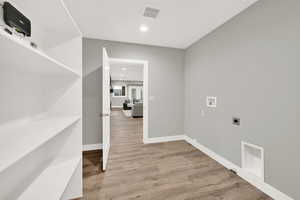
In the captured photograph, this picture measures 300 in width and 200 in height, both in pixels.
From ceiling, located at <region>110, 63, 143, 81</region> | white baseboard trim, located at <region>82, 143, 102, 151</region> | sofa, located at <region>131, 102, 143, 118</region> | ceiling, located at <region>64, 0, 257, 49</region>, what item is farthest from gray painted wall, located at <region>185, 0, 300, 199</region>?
sofa, located at <region>131, 102, 143, 118</region>

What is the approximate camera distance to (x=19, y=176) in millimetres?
1029

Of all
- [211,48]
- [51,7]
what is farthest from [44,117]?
[211,48]

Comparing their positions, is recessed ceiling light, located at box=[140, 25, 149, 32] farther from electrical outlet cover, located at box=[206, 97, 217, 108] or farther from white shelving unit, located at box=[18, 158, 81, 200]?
white shelving unit, located at box=[18, 158, 81, 200]

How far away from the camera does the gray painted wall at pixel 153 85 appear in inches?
116

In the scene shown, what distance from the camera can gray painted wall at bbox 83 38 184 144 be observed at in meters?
2.95

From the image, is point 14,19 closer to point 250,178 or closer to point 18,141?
point 18,141

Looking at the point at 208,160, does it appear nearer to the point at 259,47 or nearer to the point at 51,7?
the point at 259,47

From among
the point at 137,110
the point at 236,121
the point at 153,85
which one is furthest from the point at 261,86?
the point at 137,110

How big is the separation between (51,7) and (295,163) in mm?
2915

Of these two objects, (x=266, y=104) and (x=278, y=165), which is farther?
(x=266, y=104)

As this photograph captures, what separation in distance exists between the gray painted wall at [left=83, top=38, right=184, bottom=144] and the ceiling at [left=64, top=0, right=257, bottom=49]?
276 mm

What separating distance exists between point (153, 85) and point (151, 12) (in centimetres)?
169

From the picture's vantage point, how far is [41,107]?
Answer: 1365 mm

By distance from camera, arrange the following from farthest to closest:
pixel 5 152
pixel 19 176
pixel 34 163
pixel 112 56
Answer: pixel 112 56
pixel 34 163
pixel 19 176
pixel 5 152
